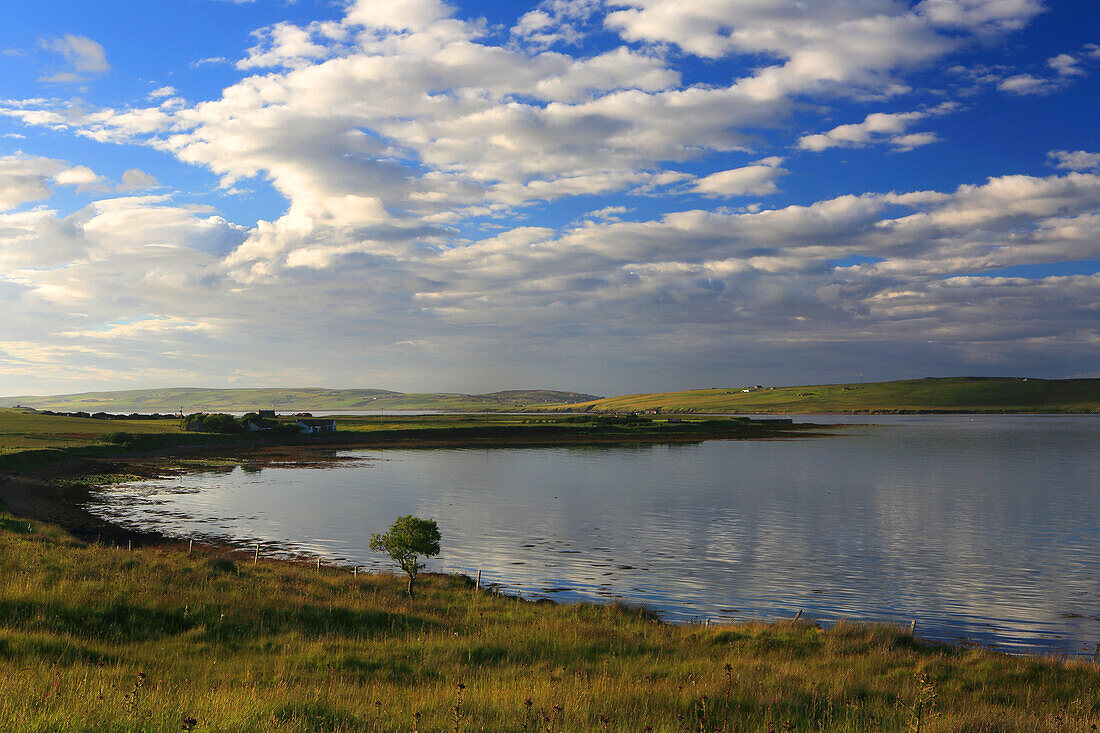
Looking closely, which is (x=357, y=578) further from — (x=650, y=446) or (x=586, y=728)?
(x=650, y=446)

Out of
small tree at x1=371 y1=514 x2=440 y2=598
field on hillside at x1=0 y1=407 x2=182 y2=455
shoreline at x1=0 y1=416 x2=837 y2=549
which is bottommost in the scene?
shoreline at x1=0 y1=416 x2=837 y2=549

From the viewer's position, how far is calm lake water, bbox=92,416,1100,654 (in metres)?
30.8

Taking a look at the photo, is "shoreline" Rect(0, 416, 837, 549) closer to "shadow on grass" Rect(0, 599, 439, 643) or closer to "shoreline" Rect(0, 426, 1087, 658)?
"shoreline" Rect(0, 426, 1087, 658)

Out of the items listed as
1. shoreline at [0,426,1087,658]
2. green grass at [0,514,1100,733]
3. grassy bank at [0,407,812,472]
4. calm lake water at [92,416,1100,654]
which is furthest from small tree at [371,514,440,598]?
grassy bank at [0,407,812,472]

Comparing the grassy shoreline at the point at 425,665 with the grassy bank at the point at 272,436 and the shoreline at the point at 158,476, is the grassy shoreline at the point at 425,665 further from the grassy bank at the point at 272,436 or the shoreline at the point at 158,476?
the grassy bank at the point at 272,436

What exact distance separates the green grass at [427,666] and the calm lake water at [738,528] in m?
7.05

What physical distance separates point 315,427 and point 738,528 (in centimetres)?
12464

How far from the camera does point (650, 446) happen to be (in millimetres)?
140000

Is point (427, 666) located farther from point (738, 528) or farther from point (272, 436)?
point (272, 436)

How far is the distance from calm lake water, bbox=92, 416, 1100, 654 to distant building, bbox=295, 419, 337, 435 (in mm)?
55683

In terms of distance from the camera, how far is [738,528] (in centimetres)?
4994

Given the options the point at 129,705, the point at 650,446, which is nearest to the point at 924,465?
the point at 650,446

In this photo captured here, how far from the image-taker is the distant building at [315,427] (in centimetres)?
15188

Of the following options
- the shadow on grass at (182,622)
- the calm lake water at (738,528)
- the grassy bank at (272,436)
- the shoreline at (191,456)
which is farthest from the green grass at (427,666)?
the grassy bank at (272,436)
